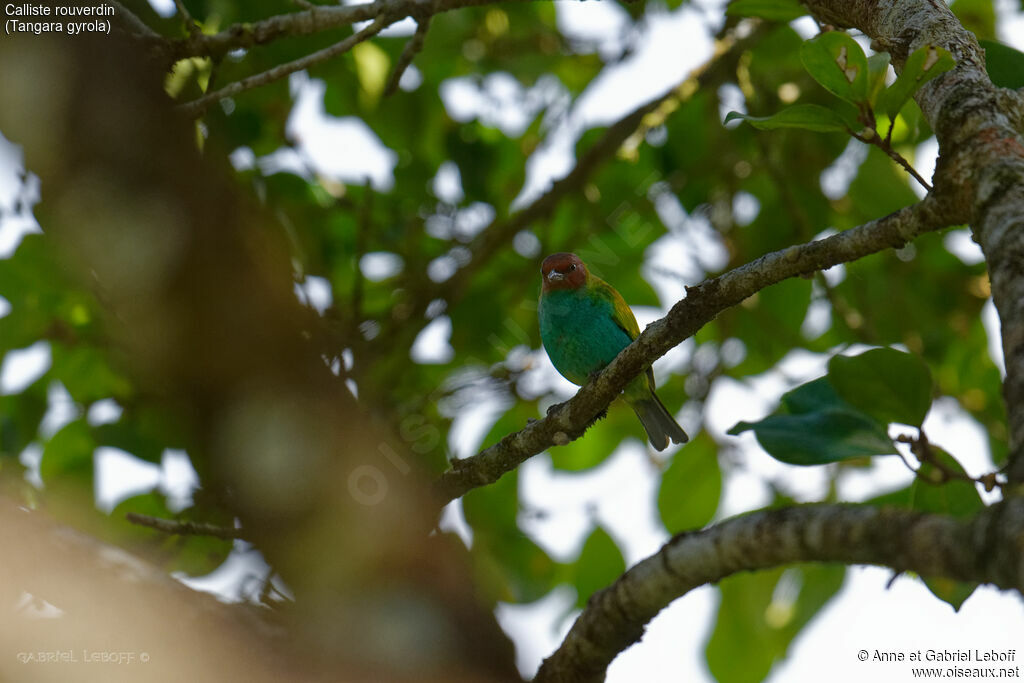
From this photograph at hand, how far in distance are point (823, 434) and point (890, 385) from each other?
21 cm

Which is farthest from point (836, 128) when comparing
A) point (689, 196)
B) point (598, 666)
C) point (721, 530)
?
point (689, 196)

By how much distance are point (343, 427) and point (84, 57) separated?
1.55m

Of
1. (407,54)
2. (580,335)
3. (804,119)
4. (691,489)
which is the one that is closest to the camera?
(804,119)

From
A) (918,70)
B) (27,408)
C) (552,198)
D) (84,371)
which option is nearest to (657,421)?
(552,198)

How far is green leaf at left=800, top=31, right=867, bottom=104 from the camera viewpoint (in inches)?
82.5

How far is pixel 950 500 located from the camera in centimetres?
222

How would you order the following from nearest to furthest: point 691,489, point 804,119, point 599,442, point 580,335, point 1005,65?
point 804,119 → point 1005,65 → point 580,335 → point 691,489 → point 599,442

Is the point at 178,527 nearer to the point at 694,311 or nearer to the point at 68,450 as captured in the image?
the point at 694,311

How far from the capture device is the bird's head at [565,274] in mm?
4391

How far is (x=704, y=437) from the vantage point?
484 cm

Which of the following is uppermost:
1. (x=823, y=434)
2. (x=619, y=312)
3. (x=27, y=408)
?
(x=823, y=434)

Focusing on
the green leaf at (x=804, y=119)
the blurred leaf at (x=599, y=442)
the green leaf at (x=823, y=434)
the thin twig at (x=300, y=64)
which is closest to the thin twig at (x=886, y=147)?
the green leaf at (x=804, y=119)

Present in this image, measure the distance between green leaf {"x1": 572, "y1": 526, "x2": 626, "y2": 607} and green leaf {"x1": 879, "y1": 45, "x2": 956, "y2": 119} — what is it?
111 inches

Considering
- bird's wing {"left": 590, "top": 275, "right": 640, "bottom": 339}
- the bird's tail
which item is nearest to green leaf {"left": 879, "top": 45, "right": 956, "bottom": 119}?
bird's wing {"left": 590, "top": 275, "right": 640, "bottom": 339}
